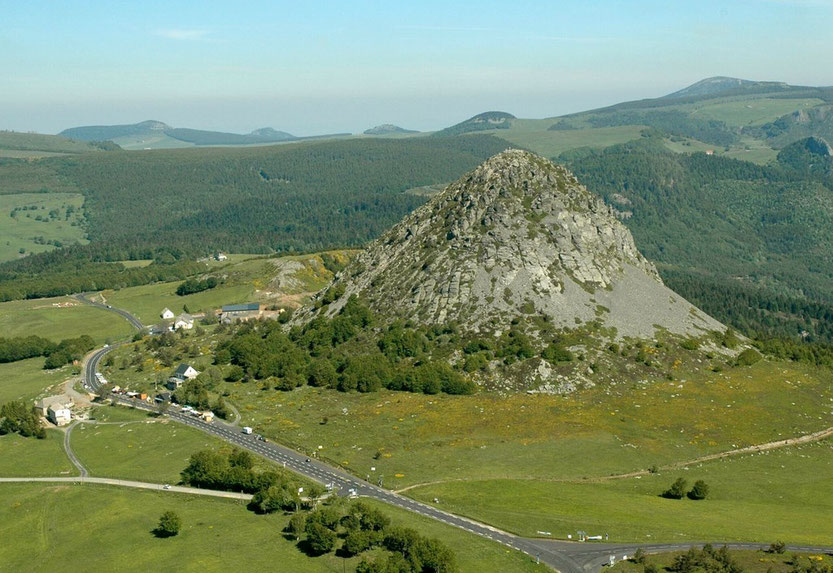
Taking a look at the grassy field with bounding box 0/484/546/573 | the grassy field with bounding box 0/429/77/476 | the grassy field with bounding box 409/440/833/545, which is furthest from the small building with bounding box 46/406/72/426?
the grassy field with bounding box 409/440/833/545

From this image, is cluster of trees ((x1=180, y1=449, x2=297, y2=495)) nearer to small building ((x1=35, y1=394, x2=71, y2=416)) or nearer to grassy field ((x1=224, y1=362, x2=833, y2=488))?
grassy field ((x1=224, y1=362, x2=833, y2=488))

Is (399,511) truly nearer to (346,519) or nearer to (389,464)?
(346,519)

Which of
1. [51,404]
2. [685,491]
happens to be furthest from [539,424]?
[51,404]

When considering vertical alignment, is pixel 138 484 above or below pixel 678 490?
above

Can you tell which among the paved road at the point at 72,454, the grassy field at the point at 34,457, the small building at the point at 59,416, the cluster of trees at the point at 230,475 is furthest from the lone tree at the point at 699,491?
the small building at the point at 59,416

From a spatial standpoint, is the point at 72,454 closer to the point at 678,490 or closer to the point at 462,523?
the point at 462,523

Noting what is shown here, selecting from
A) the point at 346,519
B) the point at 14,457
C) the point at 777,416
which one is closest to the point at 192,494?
the point at 346,519
